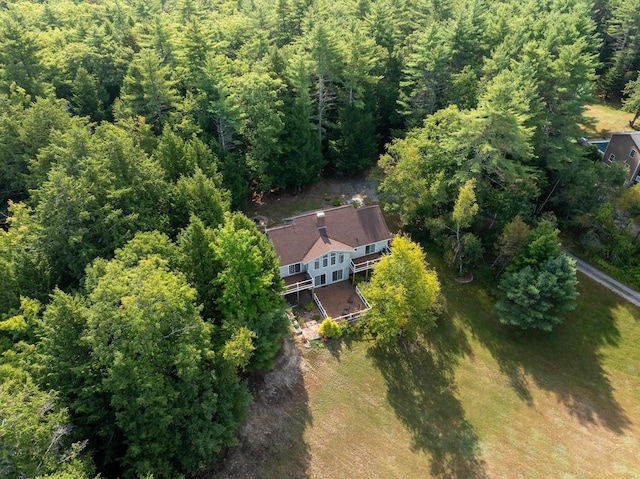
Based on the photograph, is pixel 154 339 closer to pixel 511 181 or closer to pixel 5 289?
pixel 5 289

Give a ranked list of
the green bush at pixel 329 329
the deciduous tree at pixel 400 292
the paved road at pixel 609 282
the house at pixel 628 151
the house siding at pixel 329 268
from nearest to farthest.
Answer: the deciduous tree at pixel 400 292 → the green bush at pixel 329 329 → the house siding at pixel 329 268 → the paved road at pixel 609 282 → the house at pixel 628 151

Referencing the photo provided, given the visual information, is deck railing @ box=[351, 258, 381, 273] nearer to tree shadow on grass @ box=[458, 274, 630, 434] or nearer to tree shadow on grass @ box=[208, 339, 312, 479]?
tree shadow on grass @ box=[458, 274, 630, 434]

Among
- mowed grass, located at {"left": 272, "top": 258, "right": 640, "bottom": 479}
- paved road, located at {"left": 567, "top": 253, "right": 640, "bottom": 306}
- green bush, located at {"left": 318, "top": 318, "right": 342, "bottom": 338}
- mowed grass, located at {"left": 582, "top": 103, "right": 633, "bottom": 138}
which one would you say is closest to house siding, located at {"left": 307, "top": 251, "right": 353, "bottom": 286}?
green bush, located at {"left": 318, "top": 318, "right": 342, "bottom": 338}

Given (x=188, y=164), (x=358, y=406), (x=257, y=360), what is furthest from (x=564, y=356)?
(x=188, y=164)

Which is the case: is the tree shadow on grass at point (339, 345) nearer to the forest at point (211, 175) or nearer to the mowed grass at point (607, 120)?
the forest at point (211, 175)

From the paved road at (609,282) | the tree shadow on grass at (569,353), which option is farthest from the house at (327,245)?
the paved road at (609,282)

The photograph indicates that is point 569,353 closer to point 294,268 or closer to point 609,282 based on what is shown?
point 609,282

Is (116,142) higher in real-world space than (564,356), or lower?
higher
